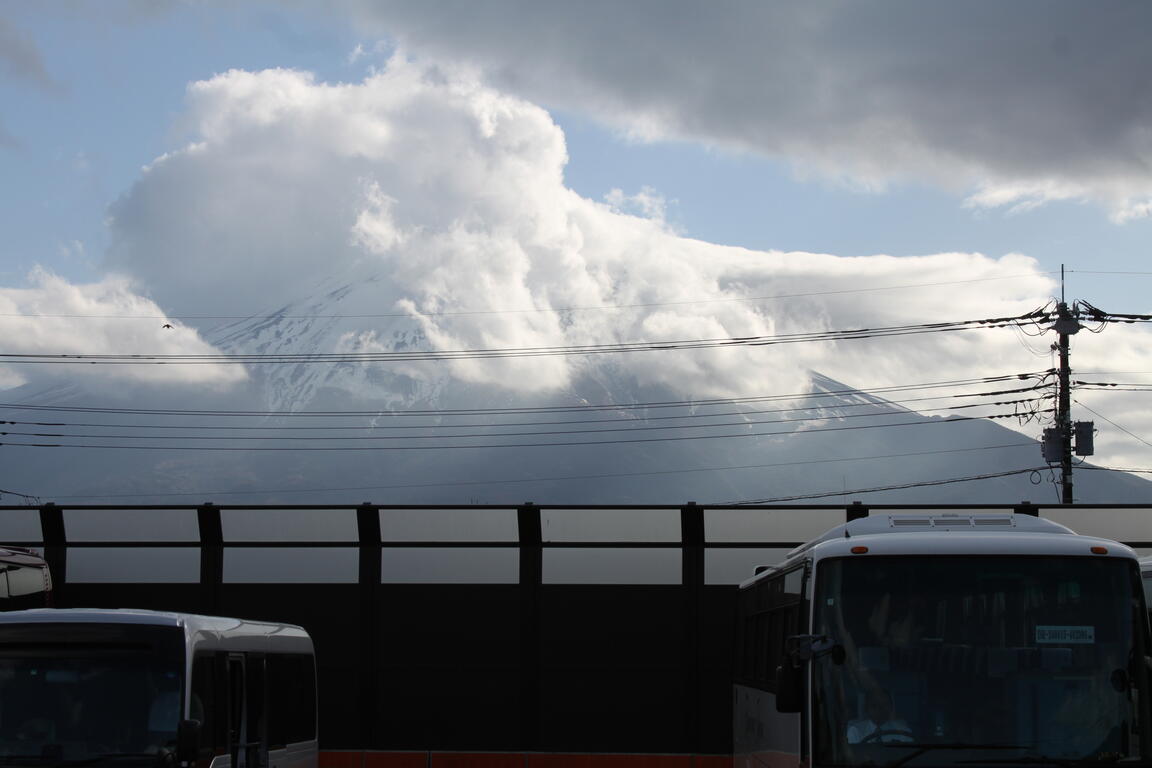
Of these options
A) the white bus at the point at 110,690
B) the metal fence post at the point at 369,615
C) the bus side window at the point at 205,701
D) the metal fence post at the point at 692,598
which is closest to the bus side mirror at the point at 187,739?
the white bus at the point at 110,690

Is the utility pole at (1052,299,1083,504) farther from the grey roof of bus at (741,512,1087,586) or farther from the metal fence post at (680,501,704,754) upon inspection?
the grey roof of bus at (741,512,1087,586)

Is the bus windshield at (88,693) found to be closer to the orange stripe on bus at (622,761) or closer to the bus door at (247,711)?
the bus door at (247,711)

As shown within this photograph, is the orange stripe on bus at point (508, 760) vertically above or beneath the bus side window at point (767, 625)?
beneath

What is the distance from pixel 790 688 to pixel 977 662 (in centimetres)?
141

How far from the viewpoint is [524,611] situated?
19.9 m

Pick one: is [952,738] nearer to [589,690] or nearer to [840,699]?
[840,699]

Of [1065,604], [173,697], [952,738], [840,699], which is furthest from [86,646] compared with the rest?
[1065,604]

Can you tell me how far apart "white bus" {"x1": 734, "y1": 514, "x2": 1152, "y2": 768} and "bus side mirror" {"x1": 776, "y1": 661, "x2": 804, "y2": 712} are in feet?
0.04

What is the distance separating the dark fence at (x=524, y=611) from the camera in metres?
19.7

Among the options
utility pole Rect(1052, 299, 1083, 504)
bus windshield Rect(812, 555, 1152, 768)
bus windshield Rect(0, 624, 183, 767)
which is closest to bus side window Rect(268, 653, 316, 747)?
bus windshield Rect(0, 624, 183, 767)

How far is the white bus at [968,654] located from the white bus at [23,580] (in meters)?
13.6

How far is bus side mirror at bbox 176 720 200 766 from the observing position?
32.8 feet

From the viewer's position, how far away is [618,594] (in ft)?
65.2

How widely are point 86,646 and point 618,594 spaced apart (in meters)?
10.1
